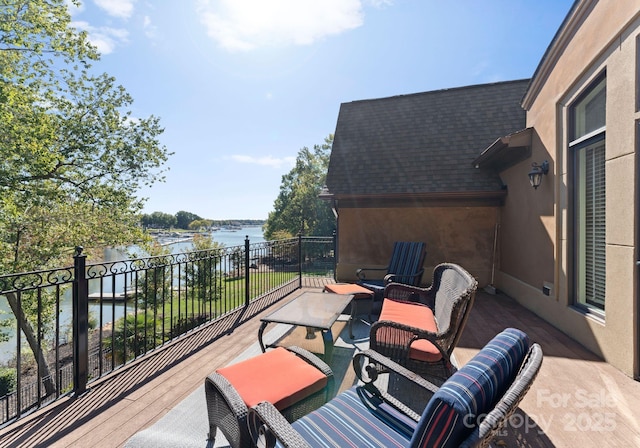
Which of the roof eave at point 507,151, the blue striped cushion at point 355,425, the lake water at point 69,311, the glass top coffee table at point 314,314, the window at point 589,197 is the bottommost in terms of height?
the lake water at point 69,311

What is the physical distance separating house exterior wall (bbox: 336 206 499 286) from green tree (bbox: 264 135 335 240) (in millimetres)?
14248

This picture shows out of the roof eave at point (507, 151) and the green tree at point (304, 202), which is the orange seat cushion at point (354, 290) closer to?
the roof eave at point (507, 151)

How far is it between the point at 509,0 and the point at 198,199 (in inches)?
1556

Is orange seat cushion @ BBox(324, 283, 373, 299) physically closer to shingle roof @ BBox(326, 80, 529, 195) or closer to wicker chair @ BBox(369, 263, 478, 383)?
wicker chair @ BBox(369, 263, 478, 383)

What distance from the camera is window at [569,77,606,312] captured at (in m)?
3.52

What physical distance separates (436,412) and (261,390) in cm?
126

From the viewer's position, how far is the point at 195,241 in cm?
1574

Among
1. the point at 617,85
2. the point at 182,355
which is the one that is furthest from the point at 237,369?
the point at 617,85

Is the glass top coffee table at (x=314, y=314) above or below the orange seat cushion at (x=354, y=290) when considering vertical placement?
above

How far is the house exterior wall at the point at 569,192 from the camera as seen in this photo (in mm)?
2939

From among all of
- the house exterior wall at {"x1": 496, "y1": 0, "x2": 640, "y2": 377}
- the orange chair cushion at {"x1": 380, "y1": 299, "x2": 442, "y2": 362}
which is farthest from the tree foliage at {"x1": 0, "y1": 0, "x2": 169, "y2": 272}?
the house exterior wall at {"x1": 496, "y1": 0, "x2": 640, "y2": 377}

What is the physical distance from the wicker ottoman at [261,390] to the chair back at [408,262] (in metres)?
3.34

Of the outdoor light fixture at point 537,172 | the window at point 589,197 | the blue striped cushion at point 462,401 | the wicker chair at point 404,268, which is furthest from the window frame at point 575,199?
the blue striped cushion at point 462,401

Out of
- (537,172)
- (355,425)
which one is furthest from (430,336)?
(537,172)
